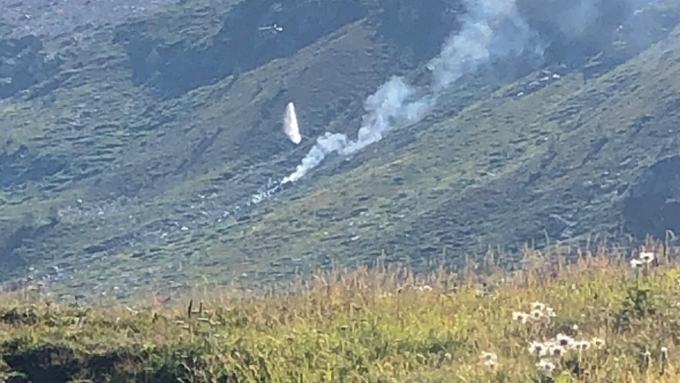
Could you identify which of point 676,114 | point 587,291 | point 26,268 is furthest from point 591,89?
point 587,291

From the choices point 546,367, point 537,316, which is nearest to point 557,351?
point 546,367

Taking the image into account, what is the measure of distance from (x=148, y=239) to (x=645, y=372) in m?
184

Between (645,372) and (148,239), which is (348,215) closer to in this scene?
(148,239)

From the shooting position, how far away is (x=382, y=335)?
799cm

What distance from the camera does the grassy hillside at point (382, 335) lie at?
7.29 meters

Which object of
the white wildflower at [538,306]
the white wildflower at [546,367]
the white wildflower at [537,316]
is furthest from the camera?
the white wildflower at [538,306]

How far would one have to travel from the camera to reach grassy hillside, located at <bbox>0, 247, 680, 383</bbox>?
7293 mm

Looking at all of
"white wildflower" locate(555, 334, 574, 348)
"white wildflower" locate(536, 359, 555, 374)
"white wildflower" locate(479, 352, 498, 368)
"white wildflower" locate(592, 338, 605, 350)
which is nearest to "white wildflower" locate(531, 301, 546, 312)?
"white wildflower" locate(555, 334, 574, 348)

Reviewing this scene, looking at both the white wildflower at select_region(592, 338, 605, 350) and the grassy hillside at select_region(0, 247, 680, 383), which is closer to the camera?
the grassy hillside at select_region(0, 247, 680, 383)

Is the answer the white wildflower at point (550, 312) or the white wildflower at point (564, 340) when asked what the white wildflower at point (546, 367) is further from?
the white wildflower at point (550, 312)

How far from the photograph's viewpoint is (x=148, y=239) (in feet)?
618

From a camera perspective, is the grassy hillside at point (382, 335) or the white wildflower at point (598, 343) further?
the white wildflower at point (598, 343)

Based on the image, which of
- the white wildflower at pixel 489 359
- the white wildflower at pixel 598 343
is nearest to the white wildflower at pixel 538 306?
the white wildflower at pixel 598 343

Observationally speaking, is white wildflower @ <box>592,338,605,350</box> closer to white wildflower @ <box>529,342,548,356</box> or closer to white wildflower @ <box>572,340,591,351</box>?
white wildflower @ <box>572,340,591,351</box>
